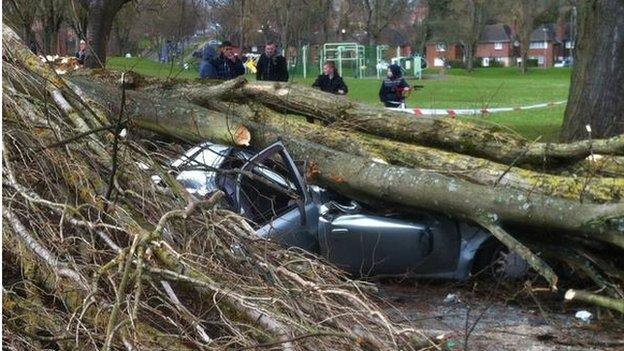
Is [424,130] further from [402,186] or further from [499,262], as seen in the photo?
[499,262]

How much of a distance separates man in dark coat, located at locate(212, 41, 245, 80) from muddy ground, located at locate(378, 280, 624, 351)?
6735 mm

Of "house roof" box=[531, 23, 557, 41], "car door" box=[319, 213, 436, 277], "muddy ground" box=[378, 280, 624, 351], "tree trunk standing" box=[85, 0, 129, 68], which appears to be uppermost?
"tree trunk standing" box=[85, 0, 129, 68]

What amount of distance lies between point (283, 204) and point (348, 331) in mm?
3493

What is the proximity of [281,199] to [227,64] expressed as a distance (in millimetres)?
6813

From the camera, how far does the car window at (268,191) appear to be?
7.19 m

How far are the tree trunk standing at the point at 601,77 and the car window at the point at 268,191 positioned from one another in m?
4.93

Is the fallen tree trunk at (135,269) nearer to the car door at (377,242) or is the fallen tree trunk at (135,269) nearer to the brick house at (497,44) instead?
the car door at (377,242)

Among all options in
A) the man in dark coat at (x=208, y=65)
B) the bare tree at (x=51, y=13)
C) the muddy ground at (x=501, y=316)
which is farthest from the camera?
the bare tree at (x=51, y=13)

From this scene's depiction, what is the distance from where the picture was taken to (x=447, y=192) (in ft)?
23.8

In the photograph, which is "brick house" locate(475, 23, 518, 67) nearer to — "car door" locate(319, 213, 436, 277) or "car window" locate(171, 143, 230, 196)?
"car door" locate(319, 213, 436, 277)

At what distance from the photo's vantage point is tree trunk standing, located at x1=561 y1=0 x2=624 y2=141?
1108 cm

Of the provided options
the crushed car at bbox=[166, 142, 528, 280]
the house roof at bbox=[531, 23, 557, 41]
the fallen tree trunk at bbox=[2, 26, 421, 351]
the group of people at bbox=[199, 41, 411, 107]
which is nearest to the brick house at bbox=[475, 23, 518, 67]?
the house roof at bbox=[531, 23, 557, 41]

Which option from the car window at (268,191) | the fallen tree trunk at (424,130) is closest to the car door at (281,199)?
the car window at (268,191)

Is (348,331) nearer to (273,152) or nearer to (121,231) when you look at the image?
(121,231)
